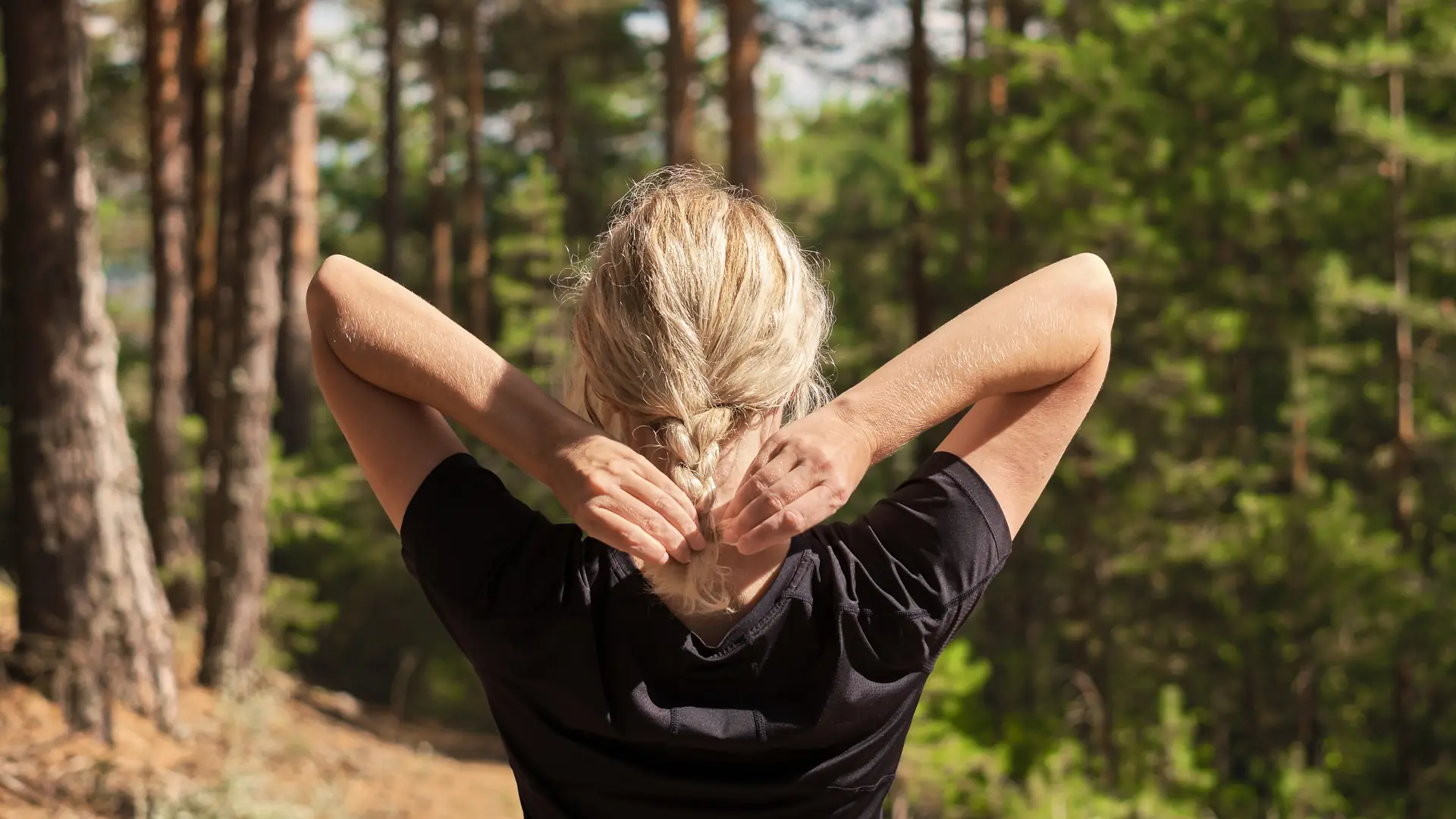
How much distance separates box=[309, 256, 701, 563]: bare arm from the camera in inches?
49.8

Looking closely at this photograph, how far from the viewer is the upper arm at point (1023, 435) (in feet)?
5.03

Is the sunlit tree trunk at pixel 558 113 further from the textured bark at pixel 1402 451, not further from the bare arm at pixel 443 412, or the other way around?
the bare arm at pixel 443 412

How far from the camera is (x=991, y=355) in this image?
57.6 inches

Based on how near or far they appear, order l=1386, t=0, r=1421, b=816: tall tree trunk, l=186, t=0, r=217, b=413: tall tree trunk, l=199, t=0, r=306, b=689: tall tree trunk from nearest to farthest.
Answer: l=199, t=0, r=306, b=689: tall tree trunk < l=1386, t=0, r=1421, b=816: tall tree trunk < l=186, t=0, r=217, b=413: tall tree trunk

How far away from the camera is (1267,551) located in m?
13.2

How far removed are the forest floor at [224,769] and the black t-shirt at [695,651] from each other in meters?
4.29

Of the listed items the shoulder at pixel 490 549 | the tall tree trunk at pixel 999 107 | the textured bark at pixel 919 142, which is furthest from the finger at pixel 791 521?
the textured bark at pixel 919 142

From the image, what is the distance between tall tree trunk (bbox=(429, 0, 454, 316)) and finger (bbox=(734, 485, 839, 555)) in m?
18.6

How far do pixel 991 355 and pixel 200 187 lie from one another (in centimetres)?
1518

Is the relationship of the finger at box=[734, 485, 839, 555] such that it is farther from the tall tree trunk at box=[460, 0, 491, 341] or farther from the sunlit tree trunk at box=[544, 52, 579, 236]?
the sunlit tree trunk at box=[544, 52, 579, 236]

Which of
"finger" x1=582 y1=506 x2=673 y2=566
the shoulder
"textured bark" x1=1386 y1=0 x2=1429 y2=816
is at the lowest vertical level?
"textured bark" x1=1386 y1=0 x2=1429 y2=816

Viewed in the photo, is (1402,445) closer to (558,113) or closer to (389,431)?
(389,431)

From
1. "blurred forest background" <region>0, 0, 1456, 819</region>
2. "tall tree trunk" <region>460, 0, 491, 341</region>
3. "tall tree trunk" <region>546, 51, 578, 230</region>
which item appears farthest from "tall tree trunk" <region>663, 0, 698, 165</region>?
"tall tree trunk" <region>546, 51, 578, 230</region>

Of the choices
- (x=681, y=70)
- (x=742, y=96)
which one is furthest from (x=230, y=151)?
(x=681, y=70)
